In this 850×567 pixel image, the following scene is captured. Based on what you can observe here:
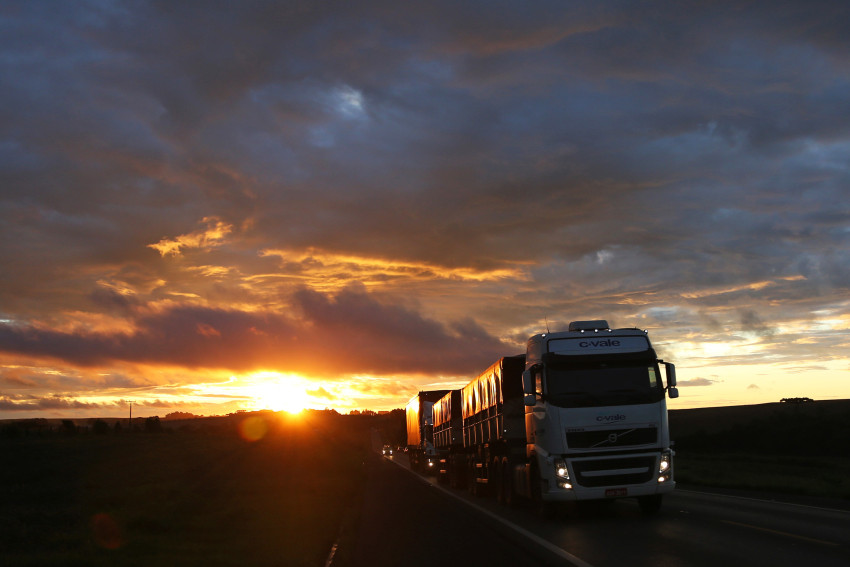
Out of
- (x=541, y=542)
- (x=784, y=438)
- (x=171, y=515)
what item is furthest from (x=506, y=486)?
(x=784, y=438)

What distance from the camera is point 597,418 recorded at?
17.8 meters

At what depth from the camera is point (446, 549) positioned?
14.4m

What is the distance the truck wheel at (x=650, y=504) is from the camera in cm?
1889

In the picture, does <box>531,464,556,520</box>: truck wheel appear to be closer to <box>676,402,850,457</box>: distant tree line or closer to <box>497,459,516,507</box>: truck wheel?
<box>497,459,516,507</box>: truck wheel

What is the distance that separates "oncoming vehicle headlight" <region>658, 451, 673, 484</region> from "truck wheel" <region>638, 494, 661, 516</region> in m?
0.93

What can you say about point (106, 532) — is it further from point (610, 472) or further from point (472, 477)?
point (472, 477)

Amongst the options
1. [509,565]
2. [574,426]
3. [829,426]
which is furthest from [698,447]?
[509,565]

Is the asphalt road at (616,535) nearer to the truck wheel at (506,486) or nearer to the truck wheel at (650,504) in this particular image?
the truck wheel at (650,504)

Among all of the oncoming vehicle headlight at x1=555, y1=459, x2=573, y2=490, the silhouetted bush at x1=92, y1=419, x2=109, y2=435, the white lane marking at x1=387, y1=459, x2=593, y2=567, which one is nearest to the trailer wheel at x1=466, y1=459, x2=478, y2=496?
the white lane marking at x1=387, y1=459, x2=593, y2=567

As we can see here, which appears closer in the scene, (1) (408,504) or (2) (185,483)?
(1) (408,504)

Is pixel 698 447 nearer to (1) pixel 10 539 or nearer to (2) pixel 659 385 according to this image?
(2) pixel 659 385

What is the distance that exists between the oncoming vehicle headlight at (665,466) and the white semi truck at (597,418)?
22 mm

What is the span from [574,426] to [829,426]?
76.5 meters

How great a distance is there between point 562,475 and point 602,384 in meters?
2.21
